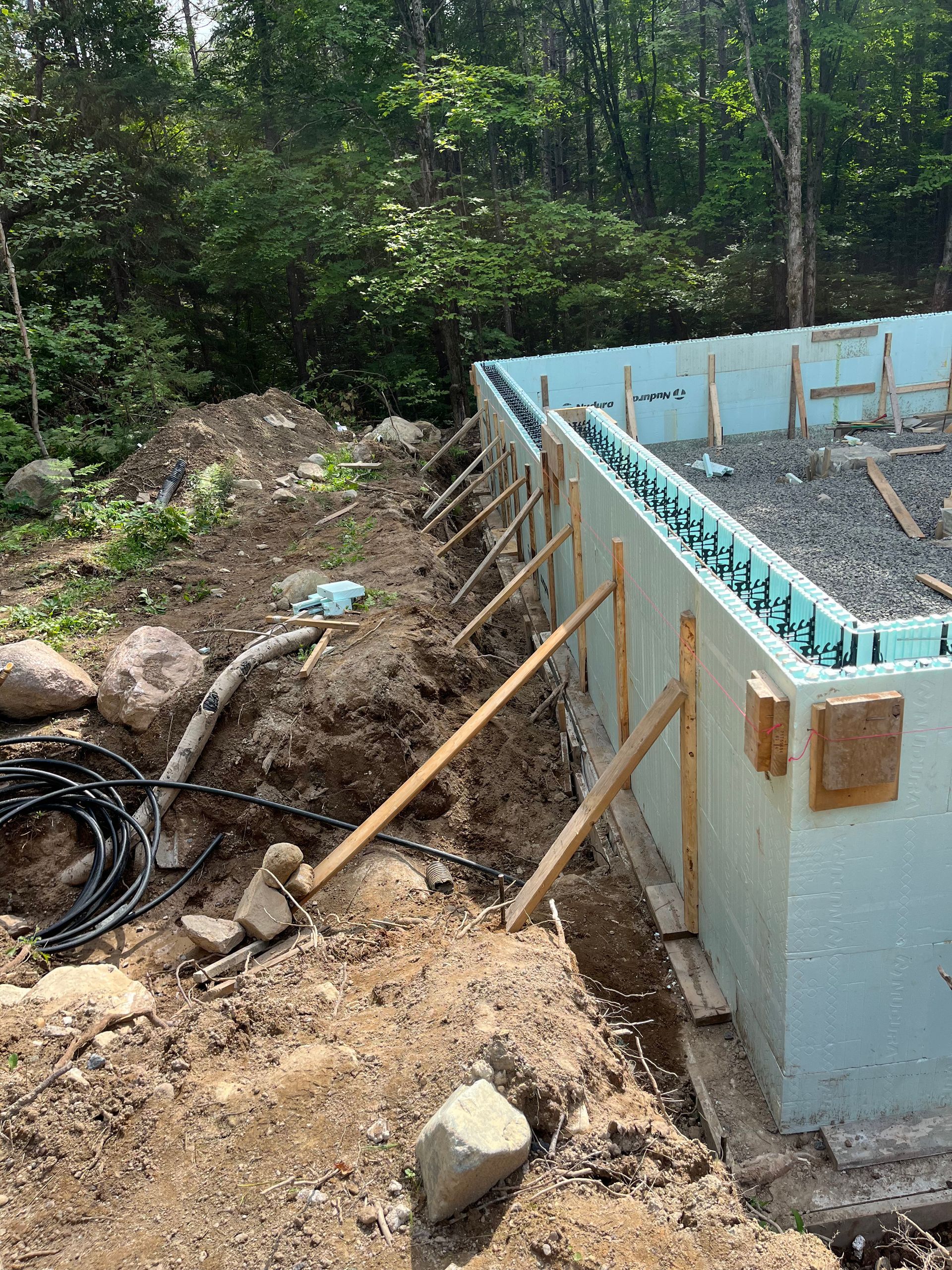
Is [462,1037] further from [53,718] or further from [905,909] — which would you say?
[53,718]

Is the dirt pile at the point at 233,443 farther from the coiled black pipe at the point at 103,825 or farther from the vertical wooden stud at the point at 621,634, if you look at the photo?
the vertical wooden stud at the point at 621,634

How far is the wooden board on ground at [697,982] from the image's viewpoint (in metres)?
4.66

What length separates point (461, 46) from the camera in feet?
81.3

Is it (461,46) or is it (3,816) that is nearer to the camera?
(3,816)

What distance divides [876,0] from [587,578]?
83.3ft

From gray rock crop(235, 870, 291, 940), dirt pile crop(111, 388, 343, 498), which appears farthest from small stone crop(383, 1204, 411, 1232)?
dirt pile crop(111, 388, 343, 498)

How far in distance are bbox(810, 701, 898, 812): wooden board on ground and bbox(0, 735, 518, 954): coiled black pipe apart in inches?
121

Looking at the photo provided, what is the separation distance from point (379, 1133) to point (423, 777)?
2.56 meters

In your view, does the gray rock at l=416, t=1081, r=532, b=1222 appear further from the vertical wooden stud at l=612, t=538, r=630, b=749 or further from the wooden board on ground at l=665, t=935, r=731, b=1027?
the vertical wooden stud at l=612, t=538, r=630, b=749

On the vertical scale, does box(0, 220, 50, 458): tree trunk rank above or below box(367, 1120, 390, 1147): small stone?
above

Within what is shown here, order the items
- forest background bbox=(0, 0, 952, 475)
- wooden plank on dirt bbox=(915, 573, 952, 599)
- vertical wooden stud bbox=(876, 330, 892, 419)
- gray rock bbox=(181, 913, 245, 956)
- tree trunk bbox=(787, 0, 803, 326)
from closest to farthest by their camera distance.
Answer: gray rock bbox=(181, 913, 245, 956)
wooden plank on dirt bbox=(915, 573, 952, 599)
vertical wooden stud bbox=(876, 330, 892, 419)
forest background bbox=(0, 0, 952, 475)
tree trunk bbox=(787, 0, 803, 326)

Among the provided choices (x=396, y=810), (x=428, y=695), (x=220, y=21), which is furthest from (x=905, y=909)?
(x=220, y=21)

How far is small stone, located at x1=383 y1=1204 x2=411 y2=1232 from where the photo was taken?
116 inches

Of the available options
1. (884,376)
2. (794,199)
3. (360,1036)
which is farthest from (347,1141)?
(794,199)
